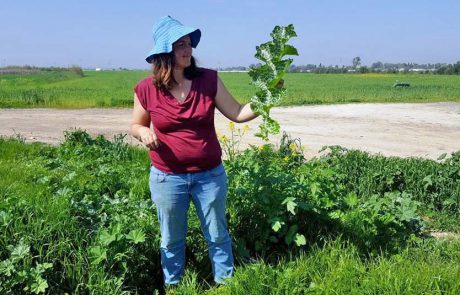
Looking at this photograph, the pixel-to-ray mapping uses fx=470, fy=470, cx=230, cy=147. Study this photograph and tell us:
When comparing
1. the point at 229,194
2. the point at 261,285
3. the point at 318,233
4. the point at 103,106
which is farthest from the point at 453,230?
the point at 103,106

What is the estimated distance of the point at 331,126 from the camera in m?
14.5

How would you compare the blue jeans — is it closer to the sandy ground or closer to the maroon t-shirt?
the maroon t-shirt

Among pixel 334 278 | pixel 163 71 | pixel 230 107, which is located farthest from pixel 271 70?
pixel 334 278

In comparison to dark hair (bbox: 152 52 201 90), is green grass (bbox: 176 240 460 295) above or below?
below

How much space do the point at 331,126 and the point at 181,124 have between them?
12.1 metres

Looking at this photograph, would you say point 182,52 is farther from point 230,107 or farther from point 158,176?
point 158,176

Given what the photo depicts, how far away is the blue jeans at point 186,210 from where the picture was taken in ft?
9.82

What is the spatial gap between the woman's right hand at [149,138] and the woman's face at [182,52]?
1.48 feet

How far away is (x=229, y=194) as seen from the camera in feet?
12.8

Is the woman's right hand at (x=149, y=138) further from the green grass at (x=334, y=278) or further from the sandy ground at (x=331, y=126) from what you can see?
the sandy ground at (x=331, y=126)

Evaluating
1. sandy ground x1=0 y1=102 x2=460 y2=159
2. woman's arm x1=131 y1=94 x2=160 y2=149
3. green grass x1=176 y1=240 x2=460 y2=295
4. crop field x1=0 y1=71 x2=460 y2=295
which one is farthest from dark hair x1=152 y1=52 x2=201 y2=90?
sandy ground x1=0 y1=102 x2=460 y2=159

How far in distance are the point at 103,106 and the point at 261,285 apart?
1992cm

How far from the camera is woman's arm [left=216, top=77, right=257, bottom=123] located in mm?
2996

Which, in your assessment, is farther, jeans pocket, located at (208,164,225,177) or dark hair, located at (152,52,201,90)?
jeans pocket, located at (208,164,225,177)
